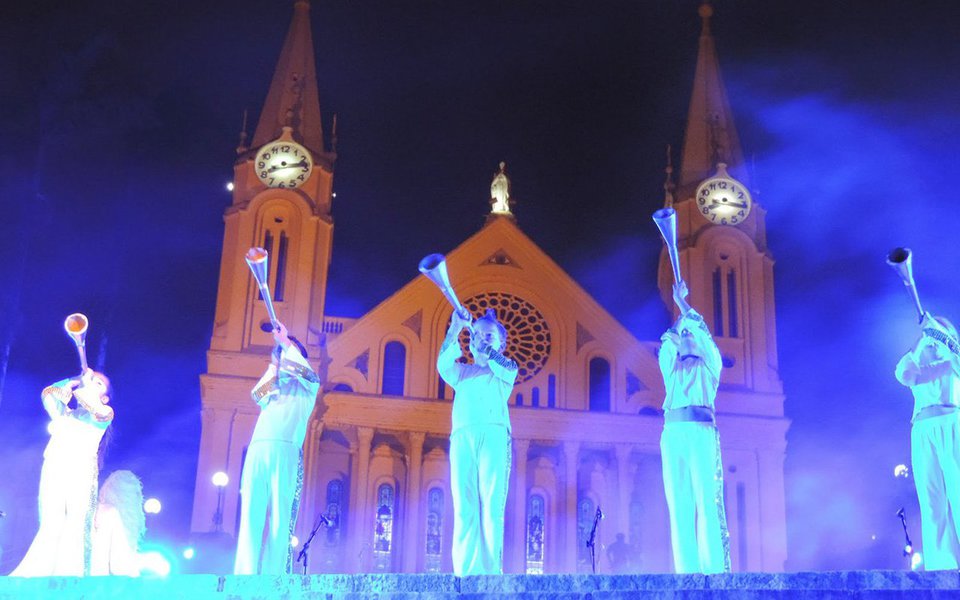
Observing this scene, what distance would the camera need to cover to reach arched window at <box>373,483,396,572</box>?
2686cm

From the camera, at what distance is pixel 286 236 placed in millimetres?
28922

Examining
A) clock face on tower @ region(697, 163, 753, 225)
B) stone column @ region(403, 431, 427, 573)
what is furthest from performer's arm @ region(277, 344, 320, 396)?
clock face on tower @ region(697, 163, 753, 225)

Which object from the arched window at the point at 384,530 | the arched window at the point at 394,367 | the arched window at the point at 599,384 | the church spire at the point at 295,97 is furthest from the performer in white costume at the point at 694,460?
the church spire at the point at 295,97

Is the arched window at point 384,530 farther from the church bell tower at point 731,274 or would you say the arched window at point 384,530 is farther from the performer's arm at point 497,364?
the performer's arm at point 497,364

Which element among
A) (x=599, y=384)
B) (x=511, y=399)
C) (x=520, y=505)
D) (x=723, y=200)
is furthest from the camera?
(x=723, y=200)

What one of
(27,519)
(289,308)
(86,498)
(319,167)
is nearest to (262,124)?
(319,167)

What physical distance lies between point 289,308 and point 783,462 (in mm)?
14262

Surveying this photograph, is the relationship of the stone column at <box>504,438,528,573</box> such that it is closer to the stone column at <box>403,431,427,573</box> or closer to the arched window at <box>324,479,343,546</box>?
the stone column at <box>403,431,427,573</box>

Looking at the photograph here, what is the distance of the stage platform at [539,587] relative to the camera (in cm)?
662

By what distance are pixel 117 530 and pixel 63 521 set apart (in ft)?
6.51

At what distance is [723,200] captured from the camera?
3119 centimetres

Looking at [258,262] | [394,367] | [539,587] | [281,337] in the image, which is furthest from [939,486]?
[394,367]

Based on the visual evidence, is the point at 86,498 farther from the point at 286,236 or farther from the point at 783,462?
the point at 783,462

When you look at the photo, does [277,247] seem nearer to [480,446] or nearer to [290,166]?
[290,166]
